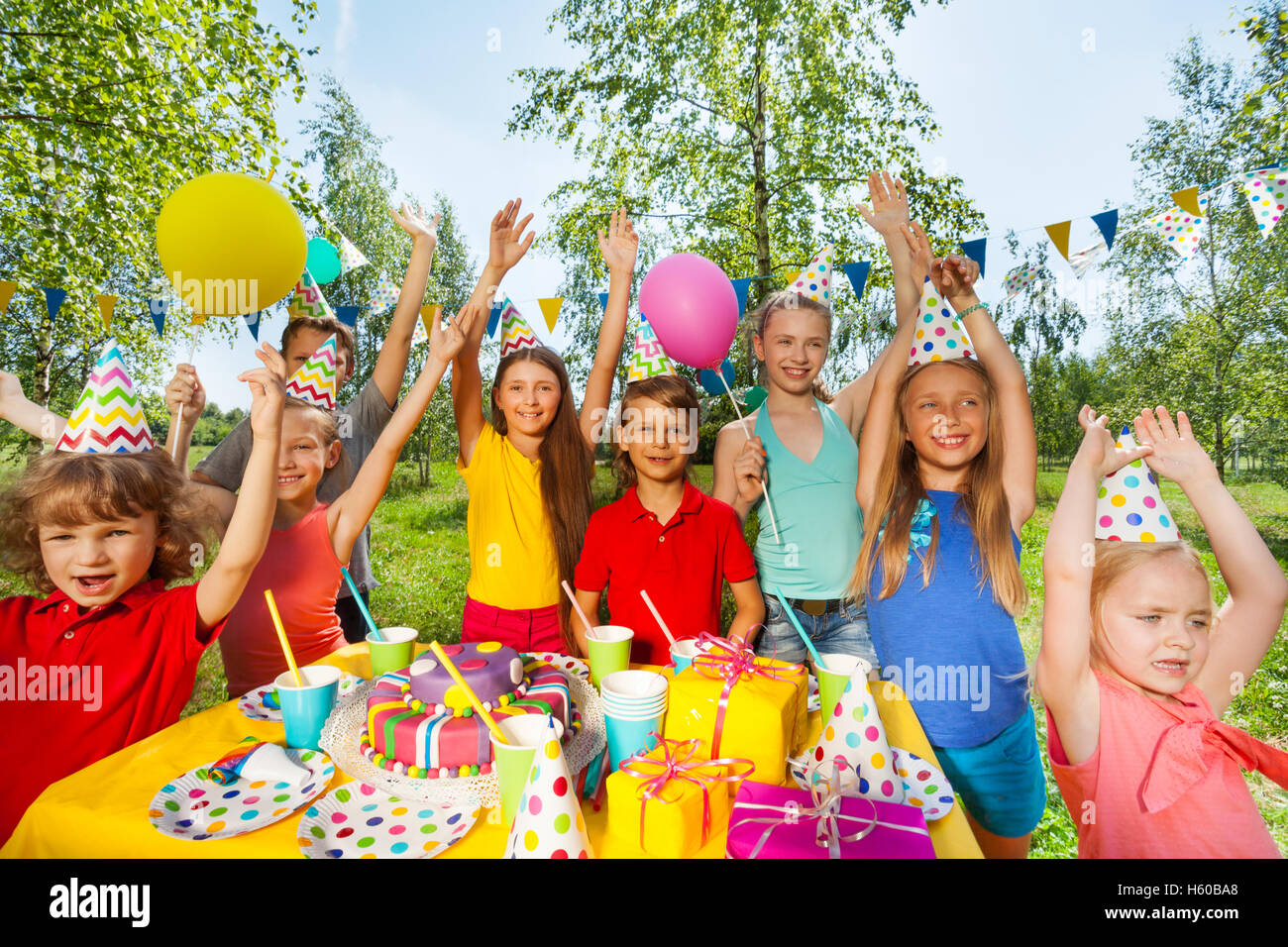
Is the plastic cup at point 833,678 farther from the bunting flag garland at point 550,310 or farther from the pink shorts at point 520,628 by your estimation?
the bunting flag garland at point 550,310

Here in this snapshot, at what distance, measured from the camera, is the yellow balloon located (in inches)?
106

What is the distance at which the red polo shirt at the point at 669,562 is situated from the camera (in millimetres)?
2508

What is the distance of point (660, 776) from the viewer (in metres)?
1.21

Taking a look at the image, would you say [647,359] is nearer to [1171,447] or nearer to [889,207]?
[889,207]

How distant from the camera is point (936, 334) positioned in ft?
8.02

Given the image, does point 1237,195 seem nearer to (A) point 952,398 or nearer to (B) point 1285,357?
(B) point 1285,357

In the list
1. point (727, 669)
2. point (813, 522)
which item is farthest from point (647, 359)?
point (727, 669)

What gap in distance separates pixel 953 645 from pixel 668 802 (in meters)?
1.49

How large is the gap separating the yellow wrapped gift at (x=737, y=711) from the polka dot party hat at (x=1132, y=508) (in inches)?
42.4

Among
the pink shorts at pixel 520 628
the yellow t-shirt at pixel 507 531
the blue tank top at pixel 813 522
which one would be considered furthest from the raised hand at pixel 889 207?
the pink shorts at pixel 520 628

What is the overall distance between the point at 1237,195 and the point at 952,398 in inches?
295

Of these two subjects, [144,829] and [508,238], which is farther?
[508,238]

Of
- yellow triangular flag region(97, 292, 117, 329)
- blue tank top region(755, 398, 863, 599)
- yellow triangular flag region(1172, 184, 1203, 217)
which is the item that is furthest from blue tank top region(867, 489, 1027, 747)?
yellow triangular flag region(97, 292, 117, 329)

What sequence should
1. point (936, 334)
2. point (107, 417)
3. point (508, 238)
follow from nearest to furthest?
point (107, 417) → point (936, 334) → point (508, 238)
